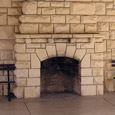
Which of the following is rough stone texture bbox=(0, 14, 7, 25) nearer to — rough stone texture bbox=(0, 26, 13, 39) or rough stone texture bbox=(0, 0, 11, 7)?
rough stone texture bbox=(0, 26, 13, 39)

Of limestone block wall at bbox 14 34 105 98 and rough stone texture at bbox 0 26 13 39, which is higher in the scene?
rough stone texture at bbox 0 26 13 39

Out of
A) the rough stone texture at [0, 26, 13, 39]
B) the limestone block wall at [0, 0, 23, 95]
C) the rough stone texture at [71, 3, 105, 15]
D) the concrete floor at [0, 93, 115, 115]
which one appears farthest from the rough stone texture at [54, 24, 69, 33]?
the concrete floor at [0, 93, 115, 115]

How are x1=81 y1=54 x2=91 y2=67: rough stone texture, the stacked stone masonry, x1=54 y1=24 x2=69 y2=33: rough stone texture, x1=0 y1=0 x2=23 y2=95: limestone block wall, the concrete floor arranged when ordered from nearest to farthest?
the concrete floor, the stacked stone masonry, x1=54 y1=24 x2=69 y2=33: rough stone texture, x1=81 y1=54 x2=91 y2=67: rough stone texture, x1=0 y1=0 x2=23 y2=95: limestone block wall

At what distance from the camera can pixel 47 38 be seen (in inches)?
357

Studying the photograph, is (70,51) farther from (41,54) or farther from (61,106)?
(61,106)

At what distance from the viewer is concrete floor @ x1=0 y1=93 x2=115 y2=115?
7621mm

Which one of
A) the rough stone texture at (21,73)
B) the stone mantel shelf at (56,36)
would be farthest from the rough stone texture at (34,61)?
the stone mantel shelf at (56,36)

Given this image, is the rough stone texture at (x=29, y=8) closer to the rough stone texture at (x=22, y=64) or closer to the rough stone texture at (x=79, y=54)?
the rough stone texture at (x=22, y=64)

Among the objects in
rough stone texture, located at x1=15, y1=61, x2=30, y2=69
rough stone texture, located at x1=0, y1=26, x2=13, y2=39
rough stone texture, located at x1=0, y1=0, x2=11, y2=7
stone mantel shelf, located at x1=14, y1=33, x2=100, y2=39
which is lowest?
rough stone texture, located at x1=15, y1=61, x2=30, y2=69

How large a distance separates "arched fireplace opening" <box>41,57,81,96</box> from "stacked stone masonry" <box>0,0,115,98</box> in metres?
0.69

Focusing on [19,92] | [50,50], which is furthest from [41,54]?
[19,92]

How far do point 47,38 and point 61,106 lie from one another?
72.3 inches

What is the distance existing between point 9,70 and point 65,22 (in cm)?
191

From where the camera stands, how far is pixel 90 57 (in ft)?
30.6
